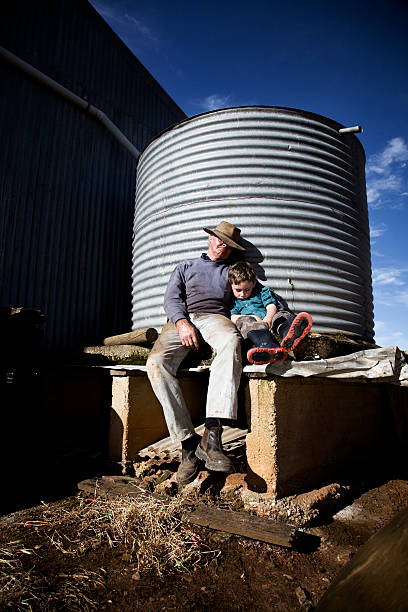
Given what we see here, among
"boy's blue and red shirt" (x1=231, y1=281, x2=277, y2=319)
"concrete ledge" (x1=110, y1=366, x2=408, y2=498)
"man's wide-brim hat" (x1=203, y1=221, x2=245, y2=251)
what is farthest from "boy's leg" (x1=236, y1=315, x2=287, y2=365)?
"man's wide-brim hat" (x1=203, y1=221, x2=245, y2=251)

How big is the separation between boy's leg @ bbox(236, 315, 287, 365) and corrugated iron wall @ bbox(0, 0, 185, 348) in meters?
3.60

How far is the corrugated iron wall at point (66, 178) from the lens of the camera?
17.6ft

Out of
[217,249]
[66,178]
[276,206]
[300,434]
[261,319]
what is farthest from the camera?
[66,178]

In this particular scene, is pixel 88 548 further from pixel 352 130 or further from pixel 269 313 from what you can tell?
pixel 352 130

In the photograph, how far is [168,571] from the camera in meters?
1.80

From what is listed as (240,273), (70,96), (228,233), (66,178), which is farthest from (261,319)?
(70,96)

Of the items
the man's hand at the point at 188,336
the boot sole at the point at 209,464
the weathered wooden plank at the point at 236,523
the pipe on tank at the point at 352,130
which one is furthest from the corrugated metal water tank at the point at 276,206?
the weathered wooden plank at the point at 236,523

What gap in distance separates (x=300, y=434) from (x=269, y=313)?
106 centimetres

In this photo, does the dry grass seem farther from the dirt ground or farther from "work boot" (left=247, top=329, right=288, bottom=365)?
"work boot" (left=247, top=329, right=288, bottom=365)

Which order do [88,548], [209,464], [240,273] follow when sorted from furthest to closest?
[240,273] → [209,464] → [88,548]

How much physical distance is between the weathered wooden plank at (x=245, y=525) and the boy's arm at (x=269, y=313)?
1503 millimetres

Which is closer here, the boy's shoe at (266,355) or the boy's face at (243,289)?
the boy's shoe at (266,355)

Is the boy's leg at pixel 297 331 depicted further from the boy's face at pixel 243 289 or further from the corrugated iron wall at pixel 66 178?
the corrugated iron wall at pixel 66 178

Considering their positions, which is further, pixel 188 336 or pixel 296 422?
pixel 188 336
